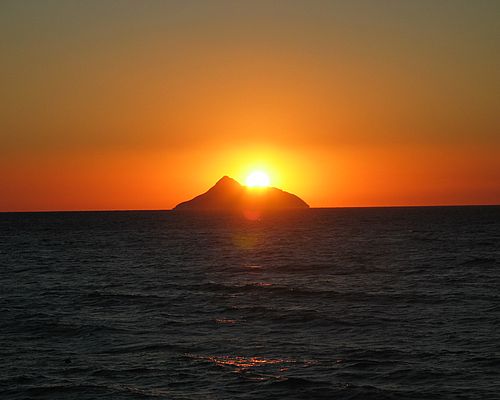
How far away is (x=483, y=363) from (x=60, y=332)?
2015 cm

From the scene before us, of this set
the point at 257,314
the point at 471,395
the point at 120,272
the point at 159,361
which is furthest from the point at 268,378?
the point at 120,272

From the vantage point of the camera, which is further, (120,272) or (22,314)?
(120,272)

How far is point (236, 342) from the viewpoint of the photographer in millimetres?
29984

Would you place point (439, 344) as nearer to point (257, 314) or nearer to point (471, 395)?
point (471, 395)

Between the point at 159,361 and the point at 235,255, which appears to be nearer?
the point at 159,361

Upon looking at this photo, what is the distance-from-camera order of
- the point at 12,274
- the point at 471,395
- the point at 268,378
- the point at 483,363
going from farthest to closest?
the point at 12,274 < the point at 483,363 < the point at 268,378 < the point at 471,395

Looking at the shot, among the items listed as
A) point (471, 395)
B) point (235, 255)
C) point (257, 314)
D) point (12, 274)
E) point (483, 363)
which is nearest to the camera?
point (471, 395)

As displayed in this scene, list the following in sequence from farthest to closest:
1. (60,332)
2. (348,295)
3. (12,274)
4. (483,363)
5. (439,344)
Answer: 1. (12,274)
2. (348,295)
3. (60,332)
4. (439,344)
5. (483,363)

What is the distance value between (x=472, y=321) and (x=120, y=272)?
38.8m

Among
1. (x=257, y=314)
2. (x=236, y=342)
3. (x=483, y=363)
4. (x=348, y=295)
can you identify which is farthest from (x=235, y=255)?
(x=483, y=363)

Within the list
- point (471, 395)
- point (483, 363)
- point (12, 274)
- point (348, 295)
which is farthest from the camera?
point (12, 274)

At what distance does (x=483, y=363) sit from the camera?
25.8m

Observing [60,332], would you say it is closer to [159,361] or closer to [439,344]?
[159,361]

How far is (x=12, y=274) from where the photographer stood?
2461 inches
